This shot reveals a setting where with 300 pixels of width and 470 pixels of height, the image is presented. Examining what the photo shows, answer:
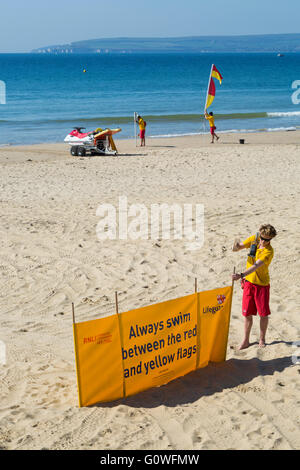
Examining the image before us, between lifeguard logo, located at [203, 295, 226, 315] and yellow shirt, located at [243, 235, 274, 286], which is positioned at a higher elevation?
yellow shirt, located at [243, 235, 274, 286]

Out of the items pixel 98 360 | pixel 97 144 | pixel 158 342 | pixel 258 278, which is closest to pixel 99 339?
pixel 98 360

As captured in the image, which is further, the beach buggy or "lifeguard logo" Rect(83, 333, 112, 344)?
the beach buggy

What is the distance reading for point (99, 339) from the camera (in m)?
5.03

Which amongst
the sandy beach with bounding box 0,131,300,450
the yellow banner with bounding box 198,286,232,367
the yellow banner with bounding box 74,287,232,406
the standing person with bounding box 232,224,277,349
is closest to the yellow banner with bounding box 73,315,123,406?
the yellow banner with bounding box 74,287,232,406

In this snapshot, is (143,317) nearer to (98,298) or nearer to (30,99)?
(98,298)

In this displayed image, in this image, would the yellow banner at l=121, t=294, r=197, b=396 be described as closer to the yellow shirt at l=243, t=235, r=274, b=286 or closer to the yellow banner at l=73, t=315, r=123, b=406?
the yellow banner at l=73, t=315, r=123, b=406

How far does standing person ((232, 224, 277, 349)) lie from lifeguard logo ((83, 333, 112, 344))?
1.64 m

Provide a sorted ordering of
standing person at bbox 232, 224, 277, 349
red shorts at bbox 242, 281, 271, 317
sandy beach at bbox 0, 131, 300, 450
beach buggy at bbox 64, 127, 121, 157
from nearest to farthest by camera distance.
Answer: sandy beach at bbox 0, 131, 300, 450, standing person at bbox 232, 224, 277, 349, red shorts at bbox 242, 281, 271, 317, beach buggy at bbox 64, 127, 121, 157

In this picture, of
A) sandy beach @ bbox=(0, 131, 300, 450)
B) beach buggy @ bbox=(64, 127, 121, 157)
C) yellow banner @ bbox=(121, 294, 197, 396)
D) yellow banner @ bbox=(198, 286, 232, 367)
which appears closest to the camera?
sandy beach @ bbox=(0, 131, 300, 450)

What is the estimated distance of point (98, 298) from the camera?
316 inches

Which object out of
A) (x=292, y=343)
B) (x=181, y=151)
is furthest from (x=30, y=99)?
(x=292, y=343)

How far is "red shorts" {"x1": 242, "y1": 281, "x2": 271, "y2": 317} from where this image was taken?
6297 mm

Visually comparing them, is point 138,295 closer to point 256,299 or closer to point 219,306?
point 256,299

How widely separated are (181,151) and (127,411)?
18.0m
